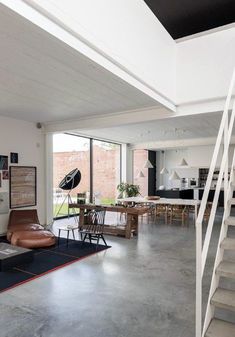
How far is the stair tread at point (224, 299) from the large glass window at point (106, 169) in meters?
8.09

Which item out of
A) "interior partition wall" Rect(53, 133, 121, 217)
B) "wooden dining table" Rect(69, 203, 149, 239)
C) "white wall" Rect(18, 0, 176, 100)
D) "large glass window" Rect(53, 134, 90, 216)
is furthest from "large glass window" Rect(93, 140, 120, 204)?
"white wall" Rect(18, 0, 176, 100)

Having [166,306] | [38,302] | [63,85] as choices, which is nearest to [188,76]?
[63,85]

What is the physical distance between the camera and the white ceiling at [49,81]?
288cm

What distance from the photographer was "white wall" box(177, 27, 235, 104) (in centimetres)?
457

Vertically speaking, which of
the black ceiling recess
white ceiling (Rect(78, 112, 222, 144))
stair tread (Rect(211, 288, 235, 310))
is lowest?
stair tread (Rect(211, 288, 235, 310))

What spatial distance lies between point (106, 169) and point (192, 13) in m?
7.35

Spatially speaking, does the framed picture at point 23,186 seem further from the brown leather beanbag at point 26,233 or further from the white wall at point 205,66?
the white wall at point 205,66

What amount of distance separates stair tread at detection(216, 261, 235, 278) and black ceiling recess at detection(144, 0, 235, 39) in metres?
4.55

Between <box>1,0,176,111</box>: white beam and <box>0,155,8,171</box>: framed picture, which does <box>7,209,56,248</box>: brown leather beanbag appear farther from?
<box>1,0,176,111</box>: white beam

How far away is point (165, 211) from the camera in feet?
27.9

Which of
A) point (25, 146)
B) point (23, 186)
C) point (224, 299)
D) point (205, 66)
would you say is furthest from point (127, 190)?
point (224, 299)

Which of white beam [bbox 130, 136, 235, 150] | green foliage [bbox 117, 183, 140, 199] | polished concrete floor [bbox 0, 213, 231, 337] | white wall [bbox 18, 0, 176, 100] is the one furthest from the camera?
green foliage [bbox 117, 183, 140, 199]

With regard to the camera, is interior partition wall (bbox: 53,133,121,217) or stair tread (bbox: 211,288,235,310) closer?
stair tread (bbox: 211,288,235,310)

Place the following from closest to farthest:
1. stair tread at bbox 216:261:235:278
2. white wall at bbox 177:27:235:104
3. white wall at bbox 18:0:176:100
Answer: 1. stair tread at bbox 216:261:235:278
2. white wall at bbox 18:0:176:100
3. white wall at bbox 177:27:235:104
